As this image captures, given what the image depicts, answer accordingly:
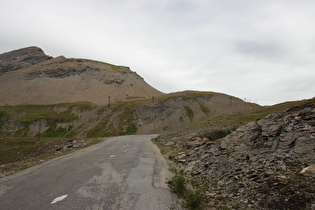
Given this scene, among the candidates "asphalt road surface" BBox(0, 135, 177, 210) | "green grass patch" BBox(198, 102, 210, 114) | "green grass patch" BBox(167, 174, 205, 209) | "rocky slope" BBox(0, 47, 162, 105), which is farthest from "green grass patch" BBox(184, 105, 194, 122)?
"green grass patch" BBox(167, 174, 205, 209)

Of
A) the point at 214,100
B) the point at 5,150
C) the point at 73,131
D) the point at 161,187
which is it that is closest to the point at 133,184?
the point at 161,187

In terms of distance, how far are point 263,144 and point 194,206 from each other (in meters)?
5.84

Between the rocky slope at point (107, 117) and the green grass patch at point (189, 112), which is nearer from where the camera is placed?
the rocky slope at point (107, 117)

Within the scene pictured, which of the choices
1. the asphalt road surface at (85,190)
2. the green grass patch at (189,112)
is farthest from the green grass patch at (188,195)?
the green grass patch at (189,112)

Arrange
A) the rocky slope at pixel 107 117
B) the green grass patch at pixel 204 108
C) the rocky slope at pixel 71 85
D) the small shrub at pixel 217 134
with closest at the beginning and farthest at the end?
1. the small shrub at pixel 217 134
2. the rocky slope at pixel 107 117
3. the green grass patch at pixel 204 108
4. the rocky slope at pixel 71 85

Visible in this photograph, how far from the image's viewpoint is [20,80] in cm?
15588

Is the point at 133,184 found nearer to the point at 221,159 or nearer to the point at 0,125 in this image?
the point at 221,159

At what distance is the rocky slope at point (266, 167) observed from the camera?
6.52m

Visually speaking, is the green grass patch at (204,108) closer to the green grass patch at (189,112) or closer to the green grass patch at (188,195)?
the green grass patch at (189,112)

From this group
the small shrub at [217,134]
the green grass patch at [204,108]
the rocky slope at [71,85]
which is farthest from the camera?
the rocky slope at [71,85]

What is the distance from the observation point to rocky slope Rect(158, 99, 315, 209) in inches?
257

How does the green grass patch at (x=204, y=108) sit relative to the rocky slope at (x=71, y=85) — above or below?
A: below

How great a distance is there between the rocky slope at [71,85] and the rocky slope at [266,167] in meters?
114

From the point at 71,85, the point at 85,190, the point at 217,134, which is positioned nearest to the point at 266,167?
the point at 85,190
